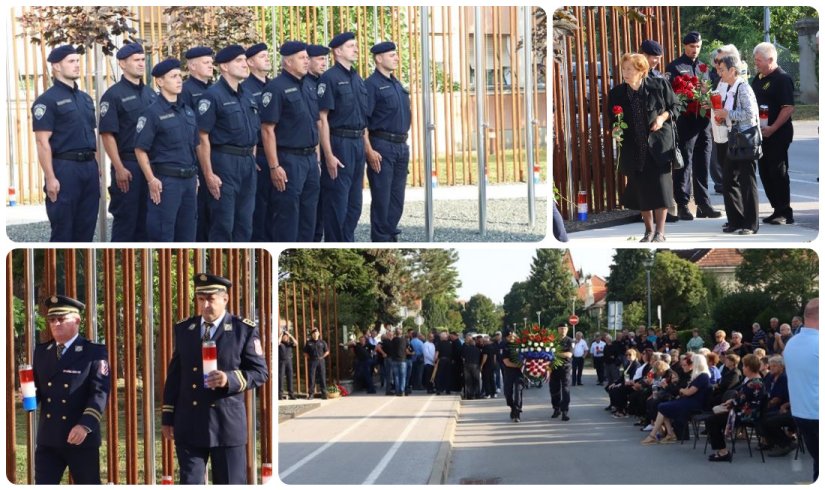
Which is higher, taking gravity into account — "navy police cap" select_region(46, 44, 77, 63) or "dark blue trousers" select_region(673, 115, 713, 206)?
"navy police cap" select_region(46, 44, 77, 63)

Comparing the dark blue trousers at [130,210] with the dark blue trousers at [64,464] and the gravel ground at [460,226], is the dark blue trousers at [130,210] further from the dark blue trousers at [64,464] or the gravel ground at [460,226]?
the dark blue trousers at [64,464]

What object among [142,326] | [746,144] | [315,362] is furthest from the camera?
[315,362]

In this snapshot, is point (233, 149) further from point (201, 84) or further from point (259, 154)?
point (201, 84)

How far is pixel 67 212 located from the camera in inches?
322

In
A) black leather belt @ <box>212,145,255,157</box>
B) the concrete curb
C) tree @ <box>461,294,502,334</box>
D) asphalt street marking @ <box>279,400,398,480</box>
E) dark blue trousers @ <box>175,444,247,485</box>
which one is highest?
black leather belt @ <box>212,145,255,157</box>

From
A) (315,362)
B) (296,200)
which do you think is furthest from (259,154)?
(315,362)

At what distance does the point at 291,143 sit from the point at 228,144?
1.37ft

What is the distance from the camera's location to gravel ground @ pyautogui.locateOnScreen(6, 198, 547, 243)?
9352 mm

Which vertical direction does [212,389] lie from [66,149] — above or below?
below

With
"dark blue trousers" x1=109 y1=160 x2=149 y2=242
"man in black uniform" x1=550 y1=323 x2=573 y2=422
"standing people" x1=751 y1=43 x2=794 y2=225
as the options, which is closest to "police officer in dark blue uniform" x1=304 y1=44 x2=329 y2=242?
"dark blue trousers" x1=109 y1=160 x2=149 y2=242

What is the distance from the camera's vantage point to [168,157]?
806 cm

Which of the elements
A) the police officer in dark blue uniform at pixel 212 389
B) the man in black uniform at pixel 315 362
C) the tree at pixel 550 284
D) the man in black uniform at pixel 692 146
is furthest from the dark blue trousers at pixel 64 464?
the man in black uniform at pixel 692 146

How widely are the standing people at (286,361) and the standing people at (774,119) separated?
3558mm

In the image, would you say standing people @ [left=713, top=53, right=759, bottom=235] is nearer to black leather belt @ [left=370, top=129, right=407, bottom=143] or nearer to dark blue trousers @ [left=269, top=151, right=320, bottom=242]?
black leather belt @ [left=370, top=129, right=407, bottom=143]
